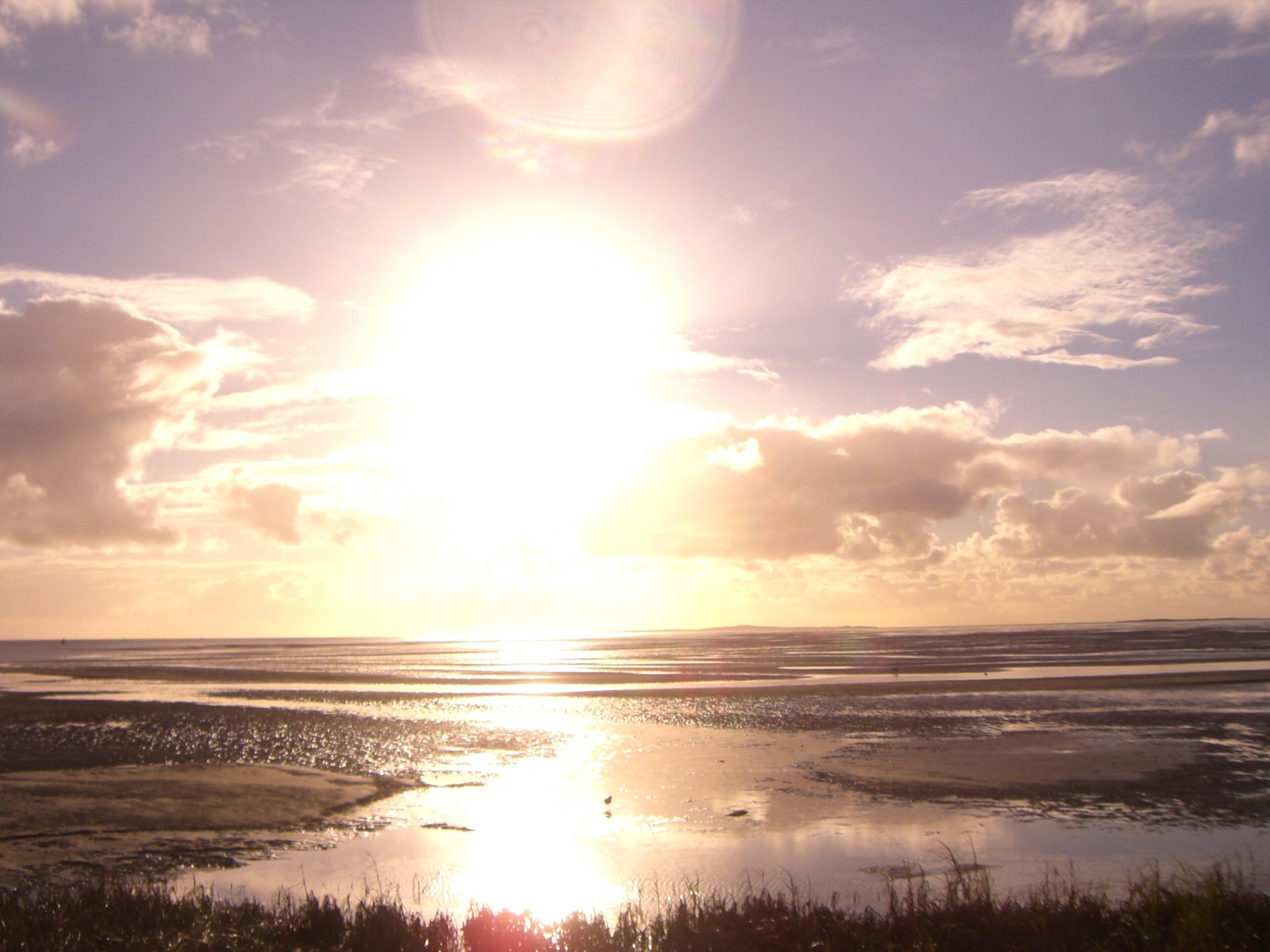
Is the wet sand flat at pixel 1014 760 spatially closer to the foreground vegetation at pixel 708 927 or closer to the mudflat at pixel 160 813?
the foreground vegetation at pixel 708 927

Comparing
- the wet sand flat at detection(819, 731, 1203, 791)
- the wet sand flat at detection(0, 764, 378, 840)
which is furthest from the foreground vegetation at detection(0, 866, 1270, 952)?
the wet sand flat at detection(819, 731, 1203, 791)

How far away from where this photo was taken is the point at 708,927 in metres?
11.0

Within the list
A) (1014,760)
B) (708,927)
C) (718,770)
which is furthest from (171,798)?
(1014,760)

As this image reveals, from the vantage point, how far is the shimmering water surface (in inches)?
602

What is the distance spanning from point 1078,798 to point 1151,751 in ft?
24.9

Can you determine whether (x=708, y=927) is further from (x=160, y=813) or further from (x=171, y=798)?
(x=171, y=798)

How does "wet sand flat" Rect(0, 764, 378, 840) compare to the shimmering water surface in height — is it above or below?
above

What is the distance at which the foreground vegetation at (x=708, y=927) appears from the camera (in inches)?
409

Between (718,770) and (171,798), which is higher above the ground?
(171,798)

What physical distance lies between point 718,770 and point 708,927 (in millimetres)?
13850

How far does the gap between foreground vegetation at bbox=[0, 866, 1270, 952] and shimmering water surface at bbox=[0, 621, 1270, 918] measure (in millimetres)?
2210

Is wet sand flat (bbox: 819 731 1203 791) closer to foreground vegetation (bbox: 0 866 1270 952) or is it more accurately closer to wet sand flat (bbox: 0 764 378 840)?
foreground vegetation (bbox: 0 866 1270 952)

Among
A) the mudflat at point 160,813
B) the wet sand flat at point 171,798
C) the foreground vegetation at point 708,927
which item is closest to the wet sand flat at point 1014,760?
the foreground vegetation at point 708,927

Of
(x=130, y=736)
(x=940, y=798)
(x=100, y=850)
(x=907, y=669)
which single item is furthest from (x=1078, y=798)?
(x=907, y=669)
